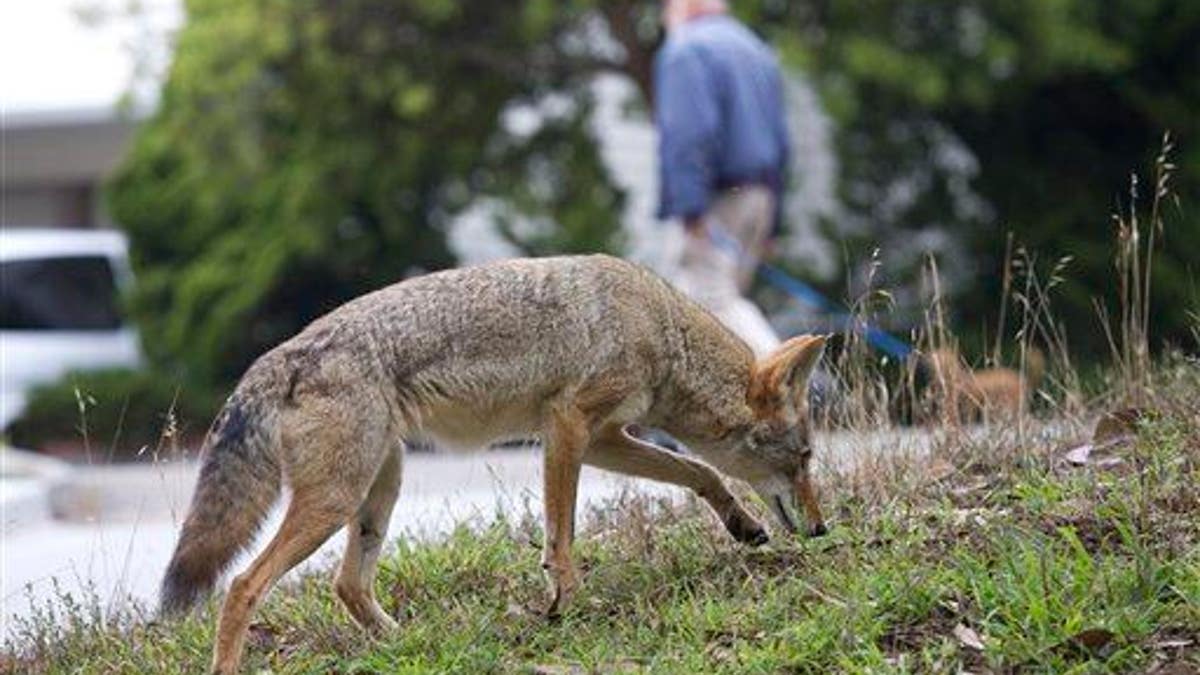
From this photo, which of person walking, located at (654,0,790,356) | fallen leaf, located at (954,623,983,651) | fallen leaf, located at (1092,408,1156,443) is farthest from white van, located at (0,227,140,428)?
fallen leaf, located at (954,623,983,651)

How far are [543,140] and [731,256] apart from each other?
11.7 meters

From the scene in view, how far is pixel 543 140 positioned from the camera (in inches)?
938

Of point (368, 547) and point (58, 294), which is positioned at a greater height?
point (368, 547)

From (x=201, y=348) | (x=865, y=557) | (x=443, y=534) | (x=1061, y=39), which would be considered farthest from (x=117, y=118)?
(x=865, y=557)

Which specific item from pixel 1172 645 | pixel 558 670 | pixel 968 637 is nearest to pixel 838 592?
pixel 968 637

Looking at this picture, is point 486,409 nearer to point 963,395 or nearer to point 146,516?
point 963,395

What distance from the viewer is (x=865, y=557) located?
696 cm

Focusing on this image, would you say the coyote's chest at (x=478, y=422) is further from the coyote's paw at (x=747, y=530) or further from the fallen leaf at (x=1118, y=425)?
the fallen leaf at (x=1118, y=425)

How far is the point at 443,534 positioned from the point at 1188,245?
15.0m

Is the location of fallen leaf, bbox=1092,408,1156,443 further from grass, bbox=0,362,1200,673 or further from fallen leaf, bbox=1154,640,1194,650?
fallen leaf, bbox=1154,640,1194,650

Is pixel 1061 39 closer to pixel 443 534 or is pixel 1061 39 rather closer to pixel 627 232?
pixel 627 232

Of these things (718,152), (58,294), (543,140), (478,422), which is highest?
(478,422)

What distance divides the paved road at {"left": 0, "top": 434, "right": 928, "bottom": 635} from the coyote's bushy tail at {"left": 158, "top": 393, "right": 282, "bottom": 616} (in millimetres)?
294

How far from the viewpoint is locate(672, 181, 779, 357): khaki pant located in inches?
472
